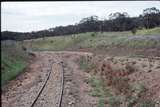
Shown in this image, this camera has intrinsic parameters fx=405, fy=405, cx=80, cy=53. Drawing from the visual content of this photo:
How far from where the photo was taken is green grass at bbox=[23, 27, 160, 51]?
173 ft

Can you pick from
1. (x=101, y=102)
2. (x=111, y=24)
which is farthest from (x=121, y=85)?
(x=111, y=24)

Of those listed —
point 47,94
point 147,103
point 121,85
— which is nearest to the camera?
point 147,103

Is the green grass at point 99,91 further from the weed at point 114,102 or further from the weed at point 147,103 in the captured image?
the weed at point 147,103

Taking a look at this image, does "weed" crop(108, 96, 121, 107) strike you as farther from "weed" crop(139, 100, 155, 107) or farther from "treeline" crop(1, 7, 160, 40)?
"treeline" crop(1, 7, 160, 40)

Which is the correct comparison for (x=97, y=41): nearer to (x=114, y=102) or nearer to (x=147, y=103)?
(x=114, y=102)

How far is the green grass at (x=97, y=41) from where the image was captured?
52.9m

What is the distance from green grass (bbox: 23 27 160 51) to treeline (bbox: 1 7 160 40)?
5.73m

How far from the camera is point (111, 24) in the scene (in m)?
124

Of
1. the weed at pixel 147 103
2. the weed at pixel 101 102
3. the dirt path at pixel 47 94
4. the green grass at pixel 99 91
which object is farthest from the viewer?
the green grass at pixel 99 91

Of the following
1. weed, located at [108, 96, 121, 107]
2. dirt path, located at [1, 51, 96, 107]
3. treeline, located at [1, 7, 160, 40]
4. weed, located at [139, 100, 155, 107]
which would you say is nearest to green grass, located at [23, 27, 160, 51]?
treeline, located at [1, 7, 160, 40]

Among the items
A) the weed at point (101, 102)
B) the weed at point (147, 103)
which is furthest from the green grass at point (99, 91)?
the weed at point (147, 103)

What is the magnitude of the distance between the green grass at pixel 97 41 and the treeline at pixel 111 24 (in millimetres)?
5727

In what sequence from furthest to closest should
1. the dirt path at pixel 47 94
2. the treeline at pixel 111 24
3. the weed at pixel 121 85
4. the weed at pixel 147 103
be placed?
the treeline at pixel 111 24, the weed at pixel 121 85, the dirt path at pixel 47 94, the weed at pixel 147 103

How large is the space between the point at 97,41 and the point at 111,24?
153ft
